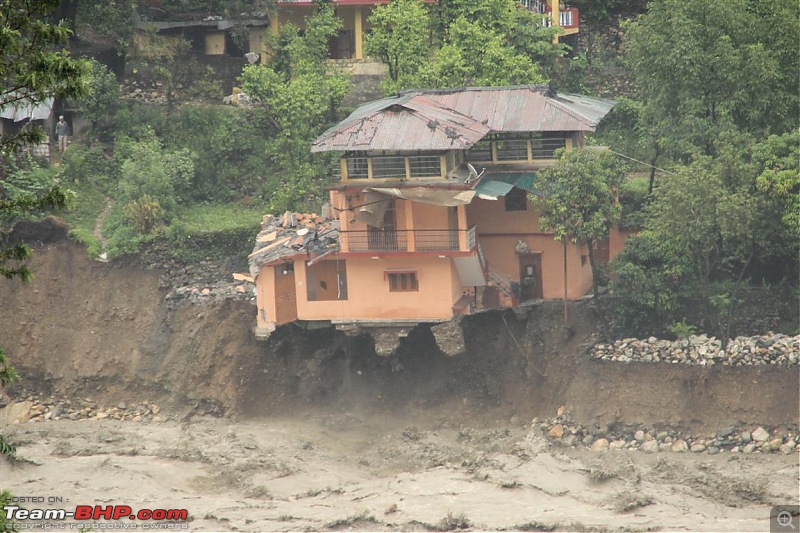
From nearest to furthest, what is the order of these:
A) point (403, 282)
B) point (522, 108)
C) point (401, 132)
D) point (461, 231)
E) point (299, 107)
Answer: point (401, 132) < point (461, 231) < point (403, 282) < point (522, 108) < point (299, 107)

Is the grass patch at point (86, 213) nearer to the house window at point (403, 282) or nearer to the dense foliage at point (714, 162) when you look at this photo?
the house window at point (403, 282)

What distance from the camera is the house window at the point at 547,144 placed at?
54250 mm

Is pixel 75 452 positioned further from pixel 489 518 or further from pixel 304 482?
pixel 489 518

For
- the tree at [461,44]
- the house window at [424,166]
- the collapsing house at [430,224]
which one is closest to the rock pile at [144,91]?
the tree at [461,44]

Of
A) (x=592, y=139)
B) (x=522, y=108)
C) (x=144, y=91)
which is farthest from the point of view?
(x=144, y=91)

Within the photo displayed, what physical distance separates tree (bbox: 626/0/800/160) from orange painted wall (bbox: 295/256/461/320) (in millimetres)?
9670

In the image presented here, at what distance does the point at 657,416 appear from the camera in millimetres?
50938

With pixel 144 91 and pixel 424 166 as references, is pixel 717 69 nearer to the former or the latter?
pixel 424 166

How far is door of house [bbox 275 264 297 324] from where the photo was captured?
5347 cm

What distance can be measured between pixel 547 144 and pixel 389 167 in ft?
19.8

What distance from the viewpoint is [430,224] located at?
51.9m

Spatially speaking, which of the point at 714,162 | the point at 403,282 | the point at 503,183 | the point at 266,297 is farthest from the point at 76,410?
the point at 714,162

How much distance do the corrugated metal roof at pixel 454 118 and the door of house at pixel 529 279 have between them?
4.79 meters

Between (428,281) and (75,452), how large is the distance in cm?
1287
